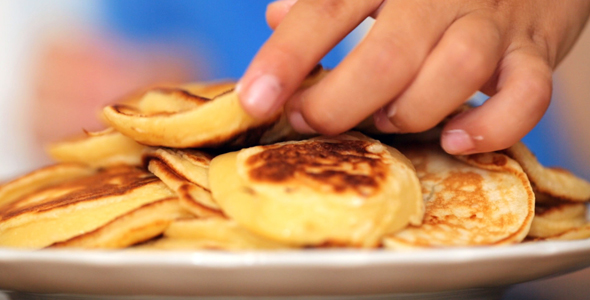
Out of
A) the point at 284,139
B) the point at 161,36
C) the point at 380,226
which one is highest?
the point at 161,36

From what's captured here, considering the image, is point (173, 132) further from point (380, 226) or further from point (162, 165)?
point (380, 226)

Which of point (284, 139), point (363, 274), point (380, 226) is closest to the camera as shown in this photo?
point (363, 274)

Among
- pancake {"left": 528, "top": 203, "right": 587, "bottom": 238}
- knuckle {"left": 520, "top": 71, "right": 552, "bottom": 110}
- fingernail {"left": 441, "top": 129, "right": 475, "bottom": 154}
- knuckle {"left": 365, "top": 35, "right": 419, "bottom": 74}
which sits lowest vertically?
pancake {"left": 528, "top": 203, "right": 587, "bottom": 238}

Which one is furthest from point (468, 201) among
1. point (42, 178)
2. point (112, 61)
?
point (112, 61)

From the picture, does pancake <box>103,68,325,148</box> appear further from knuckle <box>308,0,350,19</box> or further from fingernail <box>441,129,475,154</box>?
fingernail <box>441,129,475,154</box>

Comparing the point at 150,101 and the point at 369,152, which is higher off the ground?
the point at 150,101

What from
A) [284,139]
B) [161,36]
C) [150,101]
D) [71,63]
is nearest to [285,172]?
[284,139]

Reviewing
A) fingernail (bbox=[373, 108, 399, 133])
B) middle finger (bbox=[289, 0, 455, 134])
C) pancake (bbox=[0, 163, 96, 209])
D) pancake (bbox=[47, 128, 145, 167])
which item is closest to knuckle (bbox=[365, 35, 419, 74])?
middle finger (bbox=[289, 0, 455, 134])
